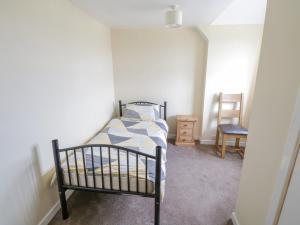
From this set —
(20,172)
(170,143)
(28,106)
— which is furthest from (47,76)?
(170,143)

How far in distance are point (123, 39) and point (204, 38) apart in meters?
1.48

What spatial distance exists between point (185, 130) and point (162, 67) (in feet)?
4.20

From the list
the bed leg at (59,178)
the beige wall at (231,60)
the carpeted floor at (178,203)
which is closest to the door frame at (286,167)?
the carpeted floor at (178,203)

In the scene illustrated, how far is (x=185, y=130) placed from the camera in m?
3.36

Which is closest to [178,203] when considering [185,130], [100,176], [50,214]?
[100,176]

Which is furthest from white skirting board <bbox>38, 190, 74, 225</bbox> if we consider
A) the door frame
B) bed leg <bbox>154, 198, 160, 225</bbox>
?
the door frame

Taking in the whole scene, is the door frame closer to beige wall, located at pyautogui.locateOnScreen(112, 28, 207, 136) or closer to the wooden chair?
the wooden chair

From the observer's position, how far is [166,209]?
6.31 feet

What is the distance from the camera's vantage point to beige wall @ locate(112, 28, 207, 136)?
10.6 ft

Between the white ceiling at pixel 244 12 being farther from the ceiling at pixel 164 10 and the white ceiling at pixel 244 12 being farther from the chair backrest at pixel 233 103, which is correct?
the chair backrest at pixel 233 103

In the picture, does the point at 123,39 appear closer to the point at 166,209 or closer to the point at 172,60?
the point at 172,60

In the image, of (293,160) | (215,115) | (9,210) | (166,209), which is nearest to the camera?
(293,160)

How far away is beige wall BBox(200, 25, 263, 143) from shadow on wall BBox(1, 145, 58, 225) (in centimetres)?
273

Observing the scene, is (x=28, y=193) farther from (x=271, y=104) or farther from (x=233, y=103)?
(x=233, y=103)
